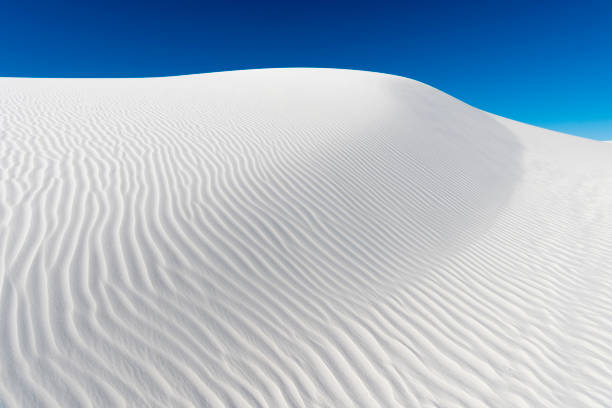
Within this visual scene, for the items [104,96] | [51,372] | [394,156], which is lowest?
[51,372]

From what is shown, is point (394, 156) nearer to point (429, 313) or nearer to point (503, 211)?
point (503, 211)

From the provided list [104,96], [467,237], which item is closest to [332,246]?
[467,237]

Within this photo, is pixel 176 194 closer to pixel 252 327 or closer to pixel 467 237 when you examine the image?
pixel 252 327

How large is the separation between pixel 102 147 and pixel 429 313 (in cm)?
563

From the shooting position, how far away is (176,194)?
4469 mm

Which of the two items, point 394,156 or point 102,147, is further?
point 394,156

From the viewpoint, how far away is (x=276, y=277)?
11.8 feet

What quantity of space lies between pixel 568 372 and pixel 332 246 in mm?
2580

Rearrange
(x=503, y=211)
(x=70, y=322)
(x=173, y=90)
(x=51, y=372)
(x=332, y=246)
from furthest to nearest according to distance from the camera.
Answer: (x=173, y=90), (x=503, y=211), (x=332, y=246), (x=70, y=322), (x=51, y=372)

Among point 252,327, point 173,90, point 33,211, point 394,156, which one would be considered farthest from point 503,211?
point 173,90

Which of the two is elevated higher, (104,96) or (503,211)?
(104,96)

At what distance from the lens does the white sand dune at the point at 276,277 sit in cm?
261

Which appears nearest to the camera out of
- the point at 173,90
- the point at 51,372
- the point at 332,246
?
the point at 51,372

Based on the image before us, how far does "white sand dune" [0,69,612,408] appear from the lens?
8.56ft
